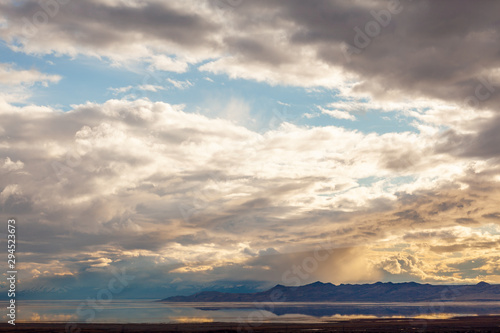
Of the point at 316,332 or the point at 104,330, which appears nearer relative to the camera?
the point at 316,332

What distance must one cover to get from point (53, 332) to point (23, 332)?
1154 cm

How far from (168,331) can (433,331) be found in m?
76.8

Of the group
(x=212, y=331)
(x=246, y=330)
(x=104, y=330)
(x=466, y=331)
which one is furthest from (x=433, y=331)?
(x=104, y=330)

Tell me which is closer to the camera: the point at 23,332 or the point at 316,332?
the point at 316,332

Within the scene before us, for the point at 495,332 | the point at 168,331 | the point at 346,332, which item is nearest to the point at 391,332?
the point at 346,332

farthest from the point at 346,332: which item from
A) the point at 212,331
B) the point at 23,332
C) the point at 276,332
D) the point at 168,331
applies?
the point at 23,332

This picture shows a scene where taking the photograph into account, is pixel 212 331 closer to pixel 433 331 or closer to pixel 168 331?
pixel 168 331

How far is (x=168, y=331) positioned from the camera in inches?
5079

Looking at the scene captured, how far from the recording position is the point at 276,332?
411 feet

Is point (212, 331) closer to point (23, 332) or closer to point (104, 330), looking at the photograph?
point (104, 330)

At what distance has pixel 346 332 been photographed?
126m

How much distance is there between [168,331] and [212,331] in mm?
12767

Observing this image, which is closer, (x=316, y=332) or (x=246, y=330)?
(x=316, y=332)

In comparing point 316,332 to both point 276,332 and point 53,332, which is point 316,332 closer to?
point 276,332
